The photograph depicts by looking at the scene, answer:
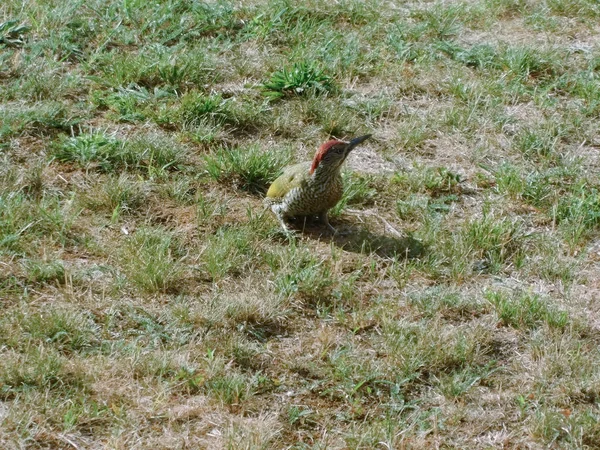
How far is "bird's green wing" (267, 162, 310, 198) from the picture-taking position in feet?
23.4

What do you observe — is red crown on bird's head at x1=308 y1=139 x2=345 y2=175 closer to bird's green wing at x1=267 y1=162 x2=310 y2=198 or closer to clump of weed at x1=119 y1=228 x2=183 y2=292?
bird's green wing at x1=267 y1=162 x2=310 y2=198

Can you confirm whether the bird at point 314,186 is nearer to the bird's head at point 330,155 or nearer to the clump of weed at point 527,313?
the bird's head at point 330,155

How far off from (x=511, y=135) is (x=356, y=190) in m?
1.69

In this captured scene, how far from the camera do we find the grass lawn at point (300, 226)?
18.5 feet

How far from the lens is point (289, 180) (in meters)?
7.20

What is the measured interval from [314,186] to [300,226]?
1.36 ft

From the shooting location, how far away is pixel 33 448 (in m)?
5.21

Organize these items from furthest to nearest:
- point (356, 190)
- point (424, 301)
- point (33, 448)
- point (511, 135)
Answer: point (511, 135), point (356, 190), point (424, 301), point (33, 448)

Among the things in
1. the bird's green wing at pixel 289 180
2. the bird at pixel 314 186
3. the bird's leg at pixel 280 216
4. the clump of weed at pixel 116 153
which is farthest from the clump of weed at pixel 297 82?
the bird's leg at pixel 280 216

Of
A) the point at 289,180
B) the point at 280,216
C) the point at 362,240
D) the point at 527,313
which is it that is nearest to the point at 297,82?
the point at 289,180

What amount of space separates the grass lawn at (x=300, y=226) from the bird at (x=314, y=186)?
0.52ft

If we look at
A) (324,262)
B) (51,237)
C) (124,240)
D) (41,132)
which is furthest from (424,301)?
(41,132)

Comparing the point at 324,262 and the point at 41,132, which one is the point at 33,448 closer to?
the point at 324,262

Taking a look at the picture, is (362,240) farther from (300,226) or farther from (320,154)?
(320,154)
